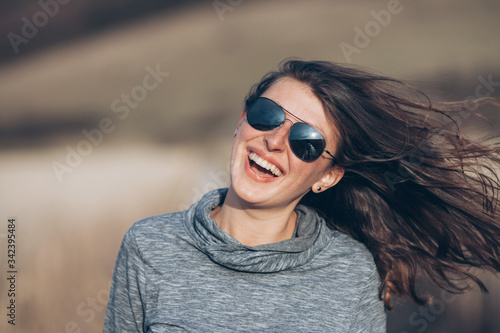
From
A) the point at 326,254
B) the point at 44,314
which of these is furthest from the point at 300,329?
the point at 44,314

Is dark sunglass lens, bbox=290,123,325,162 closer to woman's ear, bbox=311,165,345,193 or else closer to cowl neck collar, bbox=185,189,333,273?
woman's ear, bbox=311,165,345,193

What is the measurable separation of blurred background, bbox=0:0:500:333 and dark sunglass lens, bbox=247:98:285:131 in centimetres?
179

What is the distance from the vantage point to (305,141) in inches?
72.0

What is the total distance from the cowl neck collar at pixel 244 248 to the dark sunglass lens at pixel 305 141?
0.33 metres

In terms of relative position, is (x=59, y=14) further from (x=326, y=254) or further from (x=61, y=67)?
(x=326, y=254)

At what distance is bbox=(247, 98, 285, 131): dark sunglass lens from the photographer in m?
1.83

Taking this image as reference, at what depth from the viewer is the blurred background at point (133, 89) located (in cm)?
345

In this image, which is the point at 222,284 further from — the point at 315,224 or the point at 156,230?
the point at 315,224

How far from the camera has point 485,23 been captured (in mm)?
3439

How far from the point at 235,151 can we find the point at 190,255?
0.41 m

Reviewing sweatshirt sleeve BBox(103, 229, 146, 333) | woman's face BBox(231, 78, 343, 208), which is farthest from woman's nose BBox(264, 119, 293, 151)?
sweatshirt sleeve BBox(103, 229, 146, 333)

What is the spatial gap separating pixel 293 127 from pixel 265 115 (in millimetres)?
111

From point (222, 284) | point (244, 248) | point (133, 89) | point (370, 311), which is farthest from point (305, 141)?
point (133, 89)

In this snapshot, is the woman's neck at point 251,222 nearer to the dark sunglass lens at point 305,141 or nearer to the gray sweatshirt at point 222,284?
the gray sweatshirt at point 222,284
